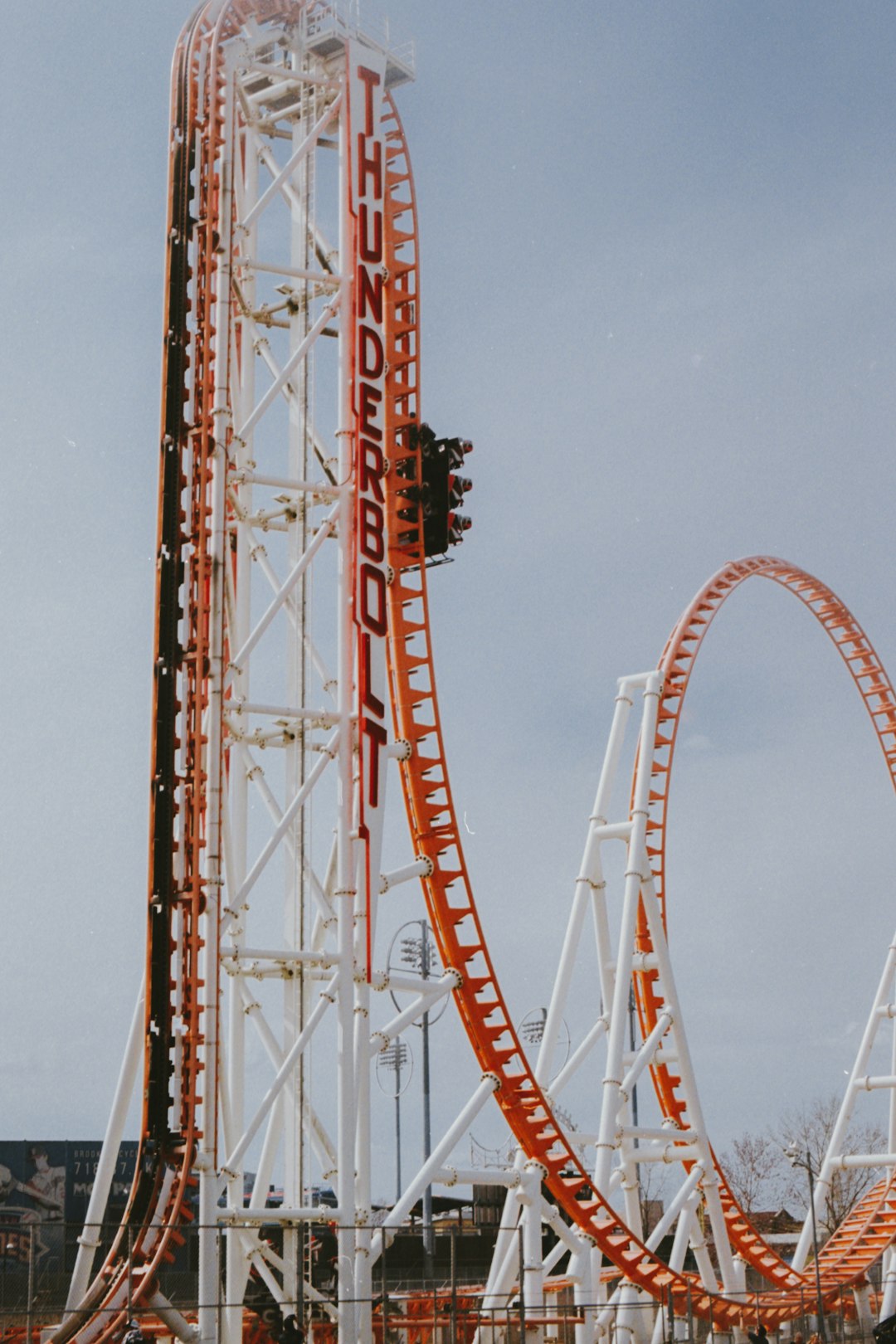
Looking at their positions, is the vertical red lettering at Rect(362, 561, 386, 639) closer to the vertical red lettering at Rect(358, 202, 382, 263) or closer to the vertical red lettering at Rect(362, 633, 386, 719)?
the vertical red lettering at Rect(362, 633, 386, 719)

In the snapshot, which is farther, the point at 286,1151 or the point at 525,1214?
the point at 525,1214

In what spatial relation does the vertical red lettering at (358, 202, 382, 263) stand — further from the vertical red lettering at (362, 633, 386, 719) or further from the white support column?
the white support column

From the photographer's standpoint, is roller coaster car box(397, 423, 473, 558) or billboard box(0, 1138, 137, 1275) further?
billboard box(0, 1138, 137, 1275)

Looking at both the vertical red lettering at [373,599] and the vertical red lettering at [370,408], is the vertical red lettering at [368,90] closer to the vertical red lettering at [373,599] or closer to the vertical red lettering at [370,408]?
the vertical red lettering at [370,408]

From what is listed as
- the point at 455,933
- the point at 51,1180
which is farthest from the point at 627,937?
the point at 51,1180

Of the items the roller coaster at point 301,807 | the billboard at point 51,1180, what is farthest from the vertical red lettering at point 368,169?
the billboard at point 51,1180

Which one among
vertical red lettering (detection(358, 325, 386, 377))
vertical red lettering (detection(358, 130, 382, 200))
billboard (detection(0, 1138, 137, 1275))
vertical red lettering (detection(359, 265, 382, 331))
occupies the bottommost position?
billboard (detection(0, 1138, 137, 1275))

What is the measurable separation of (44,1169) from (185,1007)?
42093 millimetres

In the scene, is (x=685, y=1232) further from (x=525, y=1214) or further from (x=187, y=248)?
(x=187, y=248)

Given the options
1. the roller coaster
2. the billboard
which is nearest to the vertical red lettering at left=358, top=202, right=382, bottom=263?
the roller coaster

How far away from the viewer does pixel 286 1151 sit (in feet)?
67.1

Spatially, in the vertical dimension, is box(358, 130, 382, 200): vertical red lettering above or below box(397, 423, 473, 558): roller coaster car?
above

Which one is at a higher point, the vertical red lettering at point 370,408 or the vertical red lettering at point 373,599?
the vertical red lettering at point 370,408

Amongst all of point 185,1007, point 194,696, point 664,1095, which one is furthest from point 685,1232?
point 194,696
